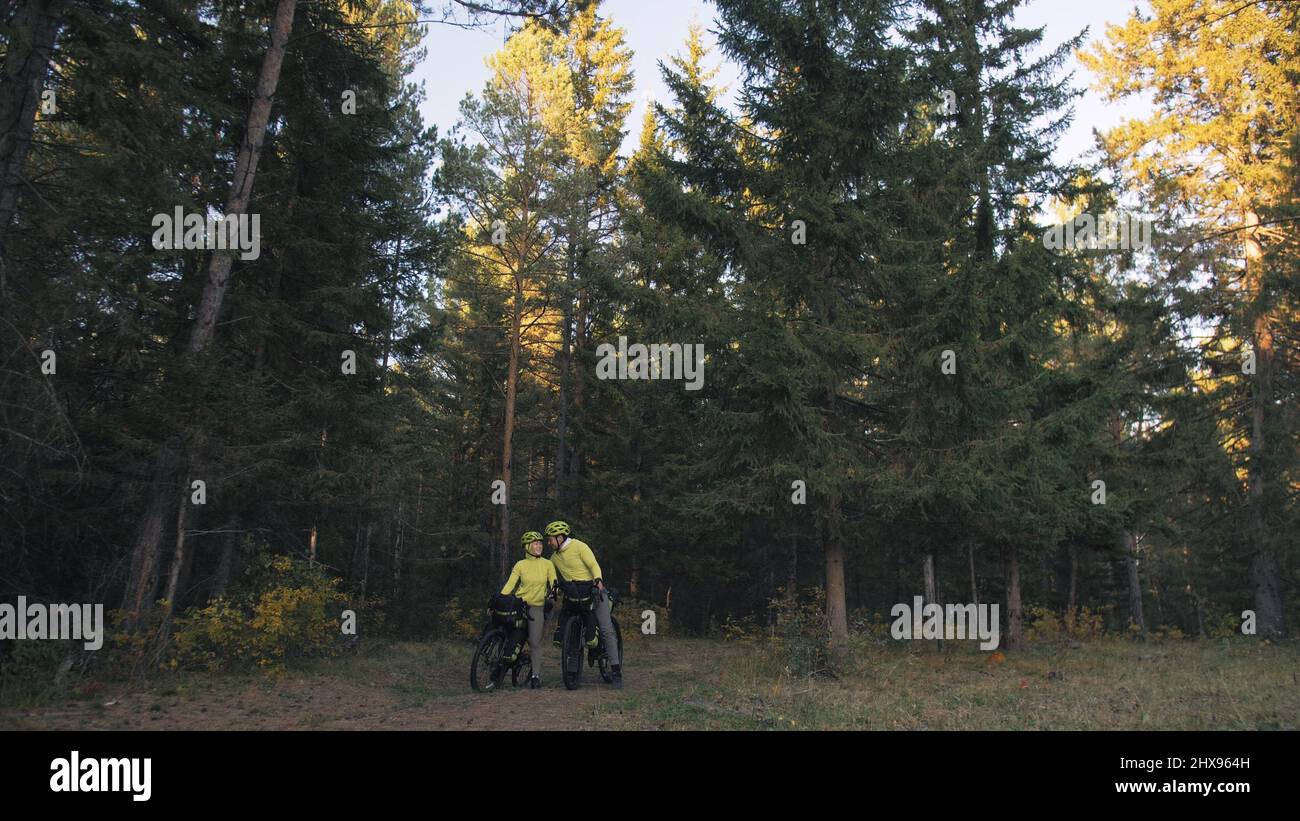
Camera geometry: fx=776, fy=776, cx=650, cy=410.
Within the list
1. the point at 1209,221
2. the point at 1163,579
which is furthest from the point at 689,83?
the point at 1163,579

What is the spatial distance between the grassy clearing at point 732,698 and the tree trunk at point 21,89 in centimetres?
534

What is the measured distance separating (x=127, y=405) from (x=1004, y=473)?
12.7 m

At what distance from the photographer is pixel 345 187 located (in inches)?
581

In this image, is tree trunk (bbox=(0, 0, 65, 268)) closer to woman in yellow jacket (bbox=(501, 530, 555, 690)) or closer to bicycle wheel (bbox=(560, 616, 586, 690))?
woman in yellow jacket (bbox=(501, 530, 555, 690))

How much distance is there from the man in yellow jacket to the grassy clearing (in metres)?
0.55

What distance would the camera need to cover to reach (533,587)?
34.5ft

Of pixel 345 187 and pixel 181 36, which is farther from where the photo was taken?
pixel 345 187

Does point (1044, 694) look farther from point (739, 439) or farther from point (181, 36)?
point (181, 36)

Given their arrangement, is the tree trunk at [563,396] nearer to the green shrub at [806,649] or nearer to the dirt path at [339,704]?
the dirt path at [339,704]

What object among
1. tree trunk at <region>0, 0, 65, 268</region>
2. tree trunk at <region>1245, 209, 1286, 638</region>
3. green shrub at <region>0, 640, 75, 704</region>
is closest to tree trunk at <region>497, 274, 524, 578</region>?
green shrub at <region>0, 640, 75, 704</region>

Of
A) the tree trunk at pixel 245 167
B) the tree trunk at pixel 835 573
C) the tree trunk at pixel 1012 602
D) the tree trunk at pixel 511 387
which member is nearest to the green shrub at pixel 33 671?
the tree trunk at pixel 245 167

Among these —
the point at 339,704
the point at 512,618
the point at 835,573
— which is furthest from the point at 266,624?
the point at 835,573

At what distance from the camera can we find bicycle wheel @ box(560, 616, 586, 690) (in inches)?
405

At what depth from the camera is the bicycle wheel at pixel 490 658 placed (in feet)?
33.1
